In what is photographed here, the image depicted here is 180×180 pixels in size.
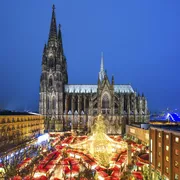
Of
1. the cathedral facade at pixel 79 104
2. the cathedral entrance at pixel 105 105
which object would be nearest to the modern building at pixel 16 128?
the cathedral facade at pixel 79 104

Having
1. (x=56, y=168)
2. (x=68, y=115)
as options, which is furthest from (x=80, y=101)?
(x=56, y=168)

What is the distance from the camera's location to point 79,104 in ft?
301

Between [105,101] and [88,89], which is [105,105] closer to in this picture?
[105,101]

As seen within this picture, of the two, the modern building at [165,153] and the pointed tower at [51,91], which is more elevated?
the pointed tower at [51,91]

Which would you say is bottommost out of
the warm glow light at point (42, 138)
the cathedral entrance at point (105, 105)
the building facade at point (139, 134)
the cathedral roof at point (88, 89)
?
the warm glow light at point (42, 138)

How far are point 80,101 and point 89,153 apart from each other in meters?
46.0

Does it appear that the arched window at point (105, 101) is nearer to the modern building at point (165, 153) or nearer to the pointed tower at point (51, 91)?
the pointed tower at point (51, 91)

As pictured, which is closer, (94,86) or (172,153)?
(172,153)

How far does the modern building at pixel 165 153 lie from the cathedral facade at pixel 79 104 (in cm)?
5194

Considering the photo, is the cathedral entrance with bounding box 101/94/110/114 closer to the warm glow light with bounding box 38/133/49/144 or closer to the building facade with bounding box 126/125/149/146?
the building facade with bounding box 126/125/149/146

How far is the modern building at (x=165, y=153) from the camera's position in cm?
2952

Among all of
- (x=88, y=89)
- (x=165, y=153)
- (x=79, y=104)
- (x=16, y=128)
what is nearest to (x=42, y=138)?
(x=16, y=128)

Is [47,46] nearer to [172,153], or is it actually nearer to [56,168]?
[56,168]

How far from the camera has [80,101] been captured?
92312 mm
